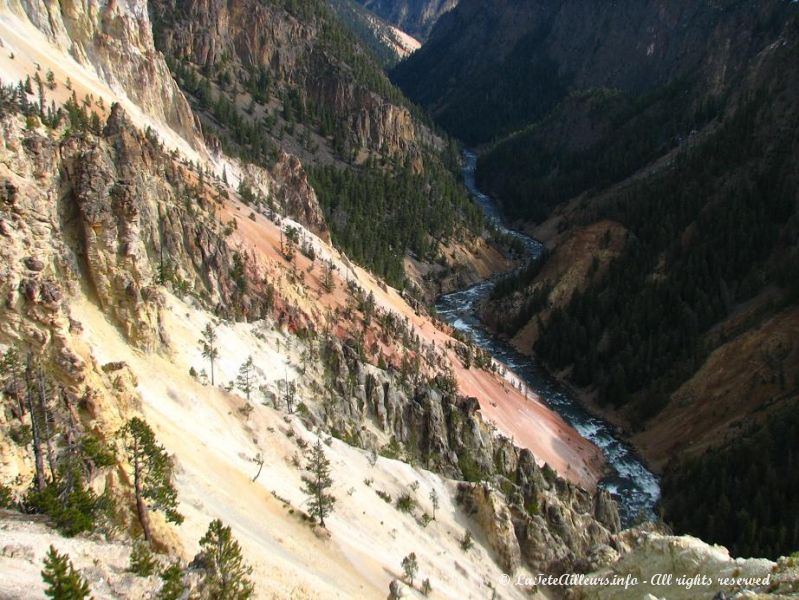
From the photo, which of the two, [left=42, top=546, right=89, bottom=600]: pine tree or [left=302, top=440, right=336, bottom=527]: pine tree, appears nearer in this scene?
[left=42, top=546, right=89, bottom=600]: pine tree

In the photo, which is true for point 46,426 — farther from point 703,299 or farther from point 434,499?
point 703,299

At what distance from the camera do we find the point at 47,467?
20.2 metres

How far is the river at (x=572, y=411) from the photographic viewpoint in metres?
62.6

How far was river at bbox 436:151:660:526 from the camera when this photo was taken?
62.6 metres

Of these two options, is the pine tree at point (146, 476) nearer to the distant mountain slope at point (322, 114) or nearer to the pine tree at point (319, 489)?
the pine tree at point (319, 489)

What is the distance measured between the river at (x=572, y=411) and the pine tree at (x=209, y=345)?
39633 mm

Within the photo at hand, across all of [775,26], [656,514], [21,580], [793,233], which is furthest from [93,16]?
[775,26]

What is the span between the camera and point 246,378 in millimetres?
41281

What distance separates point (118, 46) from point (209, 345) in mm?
46841

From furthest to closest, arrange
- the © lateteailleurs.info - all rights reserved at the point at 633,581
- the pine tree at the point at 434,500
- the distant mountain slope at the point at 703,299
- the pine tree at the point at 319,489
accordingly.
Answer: the distant mountain slope at the point at 703,299 < the pine tree at the point at 434,500 < the pine tree at the point at 319,489 < the © lateteailleurs.info - all rights reserved at the point at 633,581

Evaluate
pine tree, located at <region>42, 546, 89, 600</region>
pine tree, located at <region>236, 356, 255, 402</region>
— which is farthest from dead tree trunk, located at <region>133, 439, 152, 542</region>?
pine tree, located at <region>236, 356, 255, 402</region>

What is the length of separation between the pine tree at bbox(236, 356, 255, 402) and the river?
36.6 metres

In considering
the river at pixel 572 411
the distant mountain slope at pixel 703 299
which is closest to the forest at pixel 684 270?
the distant mountain slope at pixel 703 299

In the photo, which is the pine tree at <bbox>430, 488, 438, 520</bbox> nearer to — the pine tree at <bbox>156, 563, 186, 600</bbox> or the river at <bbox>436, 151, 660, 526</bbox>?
the pine tree at <bbox>156, 563, 186, 600</bbox>
